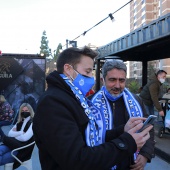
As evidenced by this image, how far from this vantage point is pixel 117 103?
2436 millimetres

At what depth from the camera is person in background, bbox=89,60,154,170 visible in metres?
2.31

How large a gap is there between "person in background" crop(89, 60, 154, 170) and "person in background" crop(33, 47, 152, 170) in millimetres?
715

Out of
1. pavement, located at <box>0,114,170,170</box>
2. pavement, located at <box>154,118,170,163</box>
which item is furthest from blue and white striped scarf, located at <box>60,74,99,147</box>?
pavement, located at <box>154,118,170,163</box>

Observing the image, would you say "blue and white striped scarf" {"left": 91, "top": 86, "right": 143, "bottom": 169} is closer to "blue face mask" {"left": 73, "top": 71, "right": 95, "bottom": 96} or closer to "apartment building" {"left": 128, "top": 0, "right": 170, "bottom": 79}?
"blue face mask" {"left": 73, "top": 71, "right": 95, "bottom": 96}

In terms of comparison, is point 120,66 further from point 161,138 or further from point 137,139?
point 161,138

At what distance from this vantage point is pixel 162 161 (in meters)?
5.89

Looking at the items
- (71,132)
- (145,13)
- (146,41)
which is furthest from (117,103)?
(145,13)

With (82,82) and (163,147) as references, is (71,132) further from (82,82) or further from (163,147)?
(163,147)

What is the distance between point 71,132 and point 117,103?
119 cm

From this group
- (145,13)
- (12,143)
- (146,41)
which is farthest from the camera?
(145,13)

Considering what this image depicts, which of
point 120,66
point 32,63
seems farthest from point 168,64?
point 120,66

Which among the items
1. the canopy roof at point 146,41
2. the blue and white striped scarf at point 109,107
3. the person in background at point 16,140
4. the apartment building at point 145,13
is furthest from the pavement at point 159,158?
the apartment building at point 145,13

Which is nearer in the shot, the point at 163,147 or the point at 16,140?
the point at 16,140

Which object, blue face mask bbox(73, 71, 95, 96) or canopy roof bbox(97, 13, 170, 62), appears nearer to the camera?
blue face mask bbox(73, 71, 95, 96)
